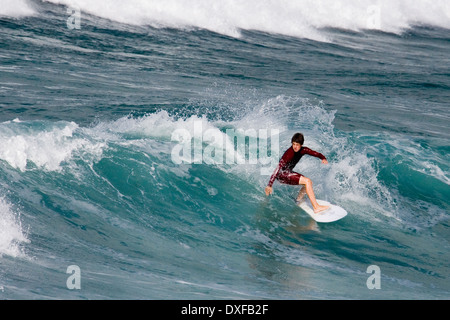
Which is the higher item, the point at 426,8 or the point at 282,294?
the point at 426,8

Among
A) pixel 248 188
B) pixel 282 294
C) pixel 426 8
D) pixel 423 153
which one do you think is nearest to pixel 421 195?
pixel 423 153

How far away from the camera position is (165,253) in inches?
319

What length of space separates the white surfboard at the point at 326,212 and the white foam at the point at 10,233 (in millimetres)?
4209

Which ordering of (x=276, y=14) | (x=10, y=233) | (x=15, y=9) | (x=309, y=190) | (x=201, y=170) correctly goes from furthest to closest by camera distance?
(x=276, y=14) < (x=15, y=9) < (x=201, y=170) < (x=309, y=190) < (x=10, y=233)

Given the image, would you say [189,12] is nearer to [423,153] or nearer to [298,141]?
[423,153]

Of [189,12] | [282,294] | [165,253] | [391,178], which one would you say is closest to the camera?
[282,294]

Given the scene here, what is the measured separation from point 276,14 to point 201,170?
16549mm

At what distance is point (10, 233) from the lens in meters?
7.58

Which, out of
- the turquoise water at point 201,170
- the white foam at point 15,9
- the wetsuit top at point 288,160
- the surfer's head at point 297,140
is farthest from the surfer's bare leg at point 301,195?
the white foam at point 15,9

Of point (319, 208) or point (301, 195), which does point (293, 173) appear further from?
point (319, 208)

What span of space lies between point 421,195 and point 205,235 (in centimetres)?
441

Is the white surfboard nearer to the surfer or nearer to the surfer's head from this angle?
the surfer

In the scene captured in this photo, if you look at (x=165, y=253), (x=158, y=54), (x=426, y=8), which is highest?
(x=426, y=8)

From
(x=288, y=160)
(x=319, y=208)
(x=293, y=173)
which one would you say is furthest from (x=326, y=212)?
(x=288, y=160)
